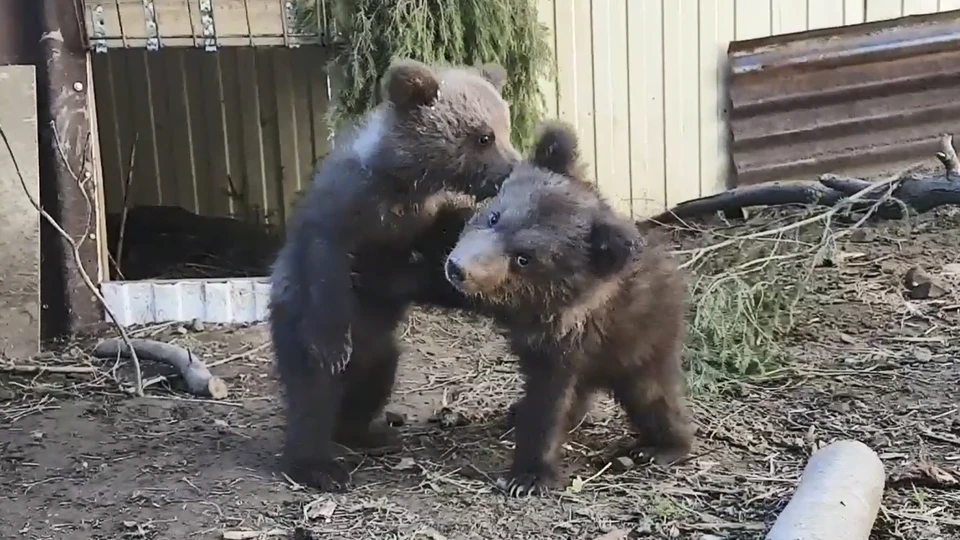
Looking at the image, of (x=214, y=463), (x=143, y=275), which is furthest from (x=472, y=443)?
(x=143, y=275)

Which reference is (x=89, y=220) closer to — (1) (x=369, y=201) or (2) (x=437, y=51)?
(2) (x=437, y=51)

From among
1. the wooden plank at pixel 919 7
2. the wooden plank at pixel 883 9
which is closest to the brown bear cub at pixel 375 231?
the wooden plank at pixel 883 9

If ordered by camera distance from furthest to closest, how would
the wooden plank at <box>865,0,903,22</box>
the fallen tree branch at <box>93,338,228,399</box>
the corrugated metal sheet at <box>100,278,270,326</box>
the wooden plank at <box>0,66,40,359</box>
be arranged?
the wooden plank at <box>865,0,903,22</box>, the corrugated metal sheet at <box>100,278,270,326</box>, the wooden plank at <box>0,66,40,359</box>, the fallen tree branch at <box>93,338,228,399</box>

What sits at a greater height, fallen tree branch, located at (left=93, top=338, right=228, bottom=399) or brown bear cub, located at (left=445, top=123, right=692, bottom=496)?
brown bear cub, located at (left=445, top=123, right=692, bottom=496)

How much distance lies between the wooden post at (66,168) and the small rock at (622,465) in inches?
138

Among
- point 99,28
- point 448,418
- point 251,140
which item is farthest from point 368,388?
point 251,140

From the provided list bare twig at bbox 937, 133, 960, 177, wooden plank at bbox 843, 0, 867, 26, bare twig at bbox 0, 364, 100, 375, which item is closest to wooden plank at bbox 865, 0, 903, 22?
wooden plank at bbox 843, 0, 867, 26

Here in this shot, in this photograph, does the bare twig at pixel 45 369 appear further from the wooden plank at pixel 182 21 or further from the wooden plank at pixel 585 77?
the wooden plank at pixel 585 77

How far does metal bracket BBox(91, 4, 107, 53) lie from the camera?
21.1 ft

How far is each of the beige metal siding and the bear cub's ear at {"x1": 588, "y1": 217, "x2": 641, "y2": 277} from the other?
17.3 feet

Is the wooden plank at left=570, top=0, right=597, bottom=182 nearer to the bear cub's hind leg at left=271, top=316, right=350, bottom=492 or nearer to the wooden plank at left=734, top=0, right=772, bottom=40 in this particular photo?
the wooden plank at left=734, top=0, right=772, bottom=40

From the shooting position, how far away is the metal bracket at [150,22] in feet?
21.0

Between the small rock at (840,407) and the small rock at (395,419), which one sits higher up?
the small rock at (840,407)

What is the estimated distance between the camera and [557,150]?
13.1 feet
